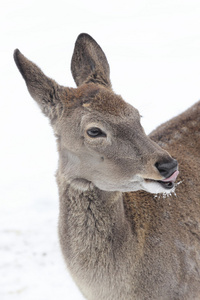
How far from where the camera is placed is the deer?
3992 mm

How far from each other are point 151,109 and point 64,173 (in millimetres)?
8908

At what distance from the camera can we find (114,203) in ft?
14.1

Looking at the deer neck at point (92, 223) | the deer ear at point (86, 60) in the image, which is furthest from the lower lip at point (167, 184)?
the deer ear at point (86, 60)

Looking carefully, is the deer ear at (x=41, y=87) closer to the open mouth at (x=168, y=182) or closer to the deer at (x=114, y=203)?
the deer at (x=114, y=203)

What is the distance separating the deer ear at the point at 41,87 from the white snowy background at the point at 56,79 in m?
0.50

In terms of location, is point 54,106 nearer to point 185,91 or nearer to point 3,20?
point 185,91

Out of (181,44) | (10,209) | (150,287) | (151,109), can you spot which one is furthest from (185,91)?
(150,287)

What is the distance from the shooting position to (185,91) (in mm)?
14109

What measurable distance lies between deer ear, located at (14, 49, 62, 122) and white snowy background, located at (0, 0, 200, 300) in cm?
50

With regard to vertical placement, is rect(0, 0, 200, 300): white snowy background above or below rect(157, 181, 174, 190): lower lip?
below

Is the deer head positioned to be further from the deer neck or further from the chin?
the deer neck

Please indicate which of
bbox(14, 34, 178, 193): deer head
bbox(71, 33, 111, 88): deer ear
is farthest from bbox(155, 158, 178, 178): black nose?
bbox(71, 33, 111, 88): deer ear

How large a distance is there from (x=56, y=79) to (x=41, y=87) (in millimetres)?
10668

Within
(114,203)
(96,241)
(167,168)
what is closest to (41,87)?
(114,203)
